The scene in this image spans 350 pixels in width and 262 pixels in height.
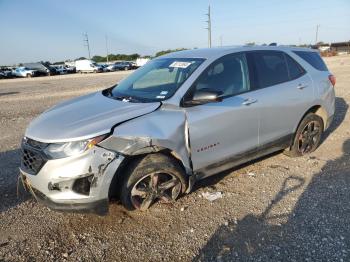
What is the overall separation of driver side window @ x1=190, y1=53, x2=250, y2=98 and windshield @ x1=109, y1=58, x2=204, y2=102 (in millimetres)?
181

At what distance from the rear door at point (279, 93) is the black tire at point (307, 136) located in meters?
0.21

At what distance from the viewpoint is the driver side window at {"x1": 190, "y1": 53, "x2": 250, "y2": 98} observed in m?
3.85

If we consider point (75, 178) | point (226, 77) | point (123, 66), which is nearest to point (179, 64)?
point (226, 77)

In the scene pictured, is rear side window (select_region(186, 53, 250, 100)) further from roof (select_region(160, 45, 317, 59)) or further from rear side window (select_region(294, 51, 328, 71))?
rear side window (select_region(294, 51, 328, 71))

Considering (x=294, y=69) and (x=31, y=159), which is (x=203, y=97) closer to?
(x=31, y=159)

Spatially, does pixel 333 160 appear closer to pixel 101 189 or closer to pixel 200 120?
pixel 200 120

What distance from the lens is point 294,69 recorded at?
4.88 m

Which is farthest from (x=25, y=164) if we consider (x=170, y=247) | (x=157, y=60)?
(x=157, y=60)

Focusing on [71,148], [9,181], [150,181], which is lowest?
[9,181]

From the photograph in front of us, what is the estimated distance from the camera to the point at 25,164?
3393 mm

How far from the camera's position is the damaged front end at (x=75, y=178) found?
9.94 ft

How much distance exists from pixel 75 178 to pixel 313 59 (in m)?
4.30

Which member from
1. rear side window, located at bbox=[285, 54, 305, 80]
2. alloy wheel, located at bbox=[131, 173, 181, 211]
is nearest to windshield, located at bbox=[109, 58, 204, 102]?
alloy wheel, located at bbox=[131, 173, 181, 211]

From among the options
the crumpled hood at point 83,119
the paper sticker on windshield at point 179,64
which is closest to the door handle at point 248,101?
the paper sticker on windshield at point 179,64
